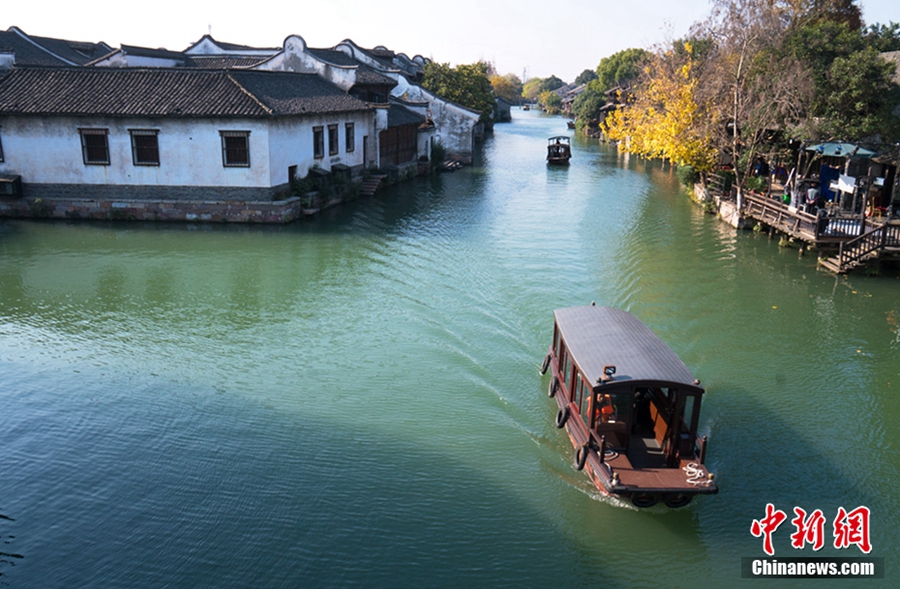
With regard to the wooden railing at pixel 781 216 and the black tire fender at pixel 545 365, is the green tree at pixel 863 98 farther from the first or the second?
the black tire fender at pixel 545 365

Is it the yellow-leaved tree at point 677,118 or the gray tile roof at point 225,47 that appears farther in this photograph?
the gray tile roof at point 225,47

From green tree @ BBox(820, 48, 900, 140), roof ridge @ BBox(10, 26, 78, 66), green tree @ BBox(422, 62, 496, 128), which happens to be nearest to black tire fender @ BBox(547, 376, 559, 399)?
green tree @ BBox(820, 48, 900, 140)

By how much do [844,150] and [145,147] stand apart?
24366mm

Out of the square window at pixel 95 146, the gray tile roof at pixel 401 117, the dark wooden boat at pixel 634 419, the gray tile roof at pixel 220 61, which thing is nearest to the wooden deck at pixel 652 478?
the dark wooden boat at pixel 634 419

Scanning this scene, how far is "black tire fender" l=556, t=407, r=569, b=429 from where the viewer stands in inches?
432

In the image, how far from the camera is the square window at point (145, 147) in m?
25.3

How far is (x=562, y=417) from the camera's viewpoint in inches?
439

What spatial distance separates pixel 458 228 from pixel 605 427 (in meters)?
16.8

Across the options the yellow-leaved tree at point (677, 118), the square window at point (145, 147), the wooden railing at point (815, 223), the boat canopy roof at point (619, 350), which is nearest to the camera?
the boat canopy roof at point (619, 350)

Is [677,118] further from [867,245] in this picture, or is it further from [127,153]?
[127,153]

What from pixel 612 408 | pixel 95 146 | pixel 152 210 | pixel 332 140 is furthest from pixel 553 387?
pixel 332 140

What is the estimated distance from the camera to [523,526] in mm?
9266

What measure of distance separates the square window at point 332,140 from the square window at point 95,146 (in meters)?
9.01

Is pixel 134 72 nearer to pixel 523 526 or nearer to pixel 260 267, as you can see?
pixel 260 267
